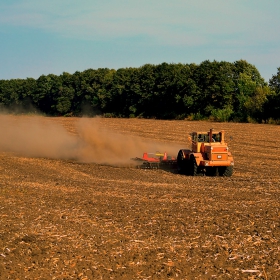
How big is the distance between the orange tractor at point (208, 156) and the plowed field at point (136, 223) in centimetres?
64

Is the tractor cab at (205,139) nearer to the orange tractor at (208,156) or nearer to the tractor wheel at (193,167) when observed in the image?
the orange tractor at (208,156)

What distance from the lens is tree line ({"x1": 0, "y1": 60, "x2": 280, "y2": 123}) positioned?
54844 mm

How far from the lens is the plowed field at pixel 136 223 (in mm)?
7316

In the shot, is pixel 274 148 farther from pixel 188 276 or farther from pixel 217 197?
pixel 188 276

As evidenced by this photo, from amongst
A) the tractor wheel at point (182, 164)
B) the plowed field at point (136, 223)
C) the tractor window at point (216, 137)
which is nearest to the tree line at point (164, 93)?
the tractor wheel at point (182, 164)

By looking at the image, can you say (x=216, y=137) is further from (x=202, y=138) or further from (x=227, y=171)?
(x=227, y=171)

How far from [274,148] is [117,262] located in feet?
76.2

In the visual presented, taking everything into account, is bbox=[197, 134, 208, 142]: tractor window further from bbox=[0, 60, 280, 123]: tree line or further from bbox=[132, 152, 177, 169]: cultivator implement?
bbox=[0, 60, 280, 123]: tree line

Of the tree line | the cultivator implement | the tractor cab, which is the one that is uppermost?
the tree line

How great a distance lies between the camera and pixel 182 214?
10.8 m

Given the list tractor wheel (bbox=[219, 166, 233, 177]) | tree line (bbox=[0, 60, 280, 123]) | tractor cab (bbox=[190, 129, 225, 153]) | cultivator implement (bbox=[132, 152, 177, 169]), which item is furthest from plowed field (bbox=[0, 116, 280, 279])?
tree line (bbox=[0, 60, 280, 123])

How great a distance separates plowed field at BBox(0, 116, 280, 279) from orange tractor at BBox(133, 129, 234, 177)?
63 centimetres

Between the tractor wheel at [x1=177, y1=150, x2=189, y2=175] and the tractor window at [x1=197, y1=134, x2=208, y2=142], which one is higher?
the tractor window at [x1=197, y1=134, x2=208, y2=142]

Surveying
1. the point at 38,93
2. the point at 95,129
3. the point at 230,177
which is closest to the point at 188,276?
the point at 230,177
